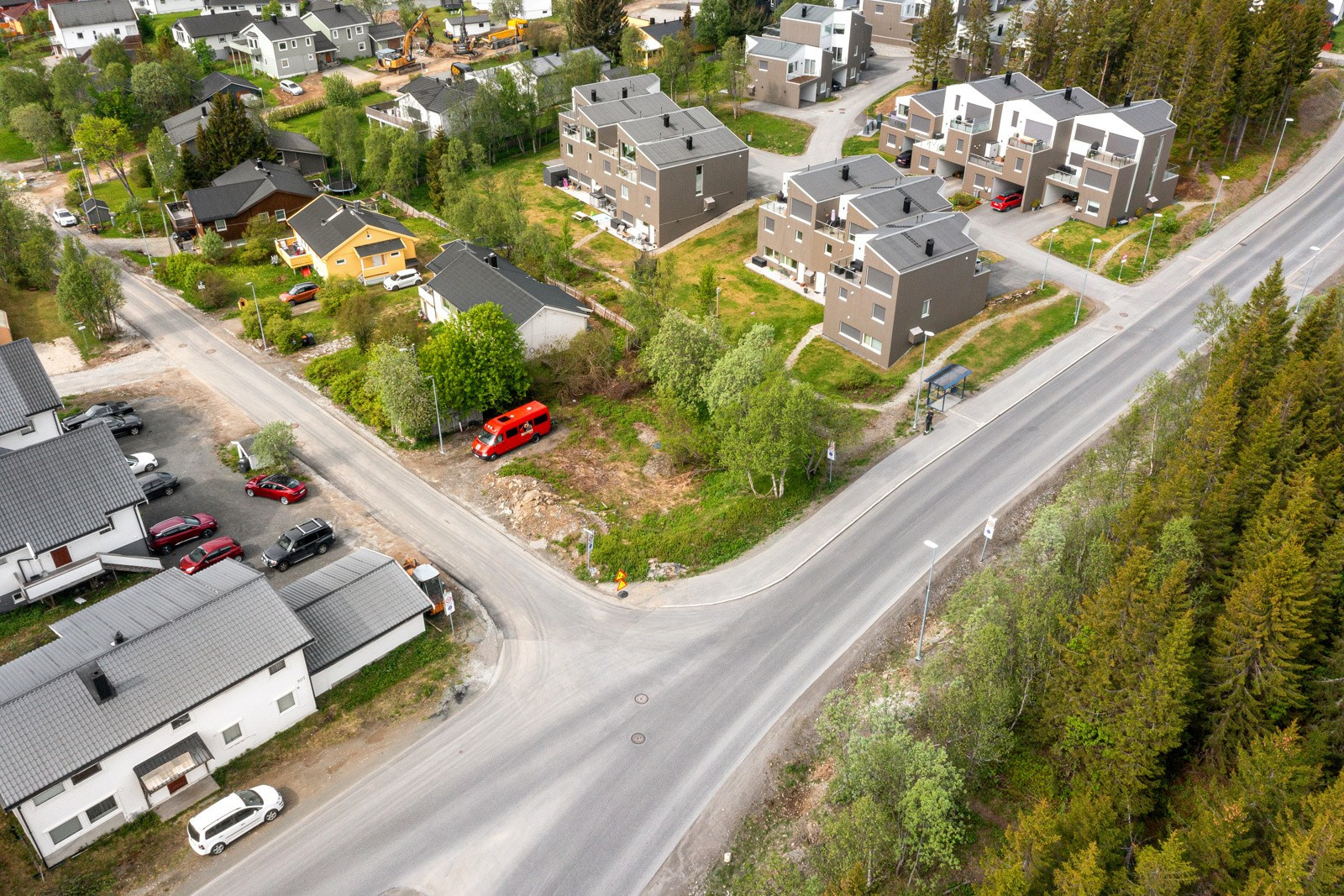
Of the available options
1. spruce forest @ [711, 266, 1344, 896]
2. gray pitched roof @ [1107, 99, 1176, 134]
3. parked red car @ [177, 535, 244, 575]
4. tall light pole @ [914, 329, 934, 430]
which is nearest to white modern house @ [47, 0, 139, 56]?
parked red car @ [177, 535, 244, 575]

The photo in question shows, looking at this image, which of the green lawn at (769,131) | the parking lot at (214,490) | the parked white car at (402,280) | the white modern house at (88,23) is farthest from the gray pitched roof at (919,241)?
the white modern house at (88,23)

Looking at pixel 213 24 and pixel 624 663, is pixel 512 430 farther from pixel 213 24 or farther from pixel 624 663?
pixel 213 24

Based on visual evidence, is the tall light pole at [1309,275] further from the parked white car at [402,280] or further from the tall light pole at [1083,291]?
the parked white car at [402,280]

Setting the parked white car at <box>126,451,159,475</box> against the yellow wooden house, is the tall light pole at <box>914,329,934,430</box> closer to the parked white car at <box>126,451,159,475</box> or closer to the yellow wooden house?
the parked white car at <box>126,451,159,475</box>

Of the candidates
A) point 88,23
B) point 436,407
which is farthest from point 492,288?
point 88,23

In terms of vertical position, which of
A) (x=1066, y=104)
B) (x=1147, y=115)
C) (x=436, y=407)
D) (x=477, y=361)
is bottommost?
(x=436, y=407)

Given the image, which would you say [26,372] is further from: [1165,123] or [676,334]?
[1165,123]
